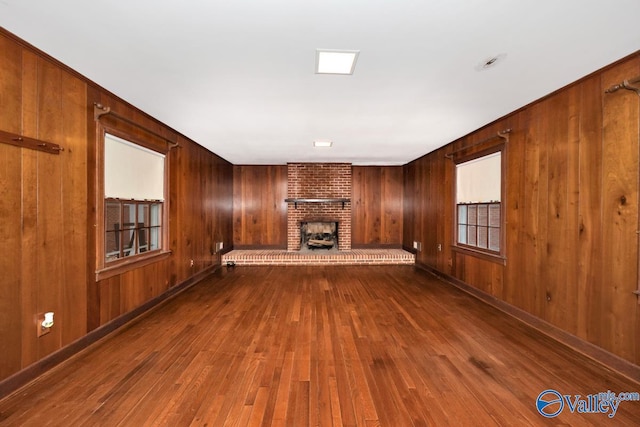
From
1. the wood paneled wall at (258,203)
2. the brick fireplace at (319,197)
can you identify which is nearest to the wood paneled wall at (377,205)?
the brick fireplace at (319,197)

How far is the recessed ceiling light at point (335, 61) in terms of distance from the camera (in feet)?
6.32

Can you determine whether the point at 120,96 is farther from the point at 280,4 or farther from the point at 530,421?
the point at 530,421

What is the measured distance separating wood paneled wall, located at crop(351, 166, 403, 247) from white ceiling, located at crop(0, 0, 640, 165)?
3.76 metres

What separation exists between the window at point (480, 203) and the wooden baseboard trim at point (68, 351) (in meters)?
4.30

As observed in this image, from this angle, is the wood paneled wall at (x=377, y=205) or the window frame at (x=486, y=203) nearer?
the window frame at (x=486, y=203)

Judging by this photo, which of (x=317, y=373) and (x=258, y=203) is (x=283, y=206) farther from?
(x=317, y=373)

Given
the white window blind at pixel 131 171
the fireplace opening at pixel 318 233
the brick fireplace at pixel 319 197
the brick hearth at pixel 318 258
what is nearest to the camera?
the white window blind at pixel 131 171

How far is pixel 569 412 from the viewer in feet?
5.54

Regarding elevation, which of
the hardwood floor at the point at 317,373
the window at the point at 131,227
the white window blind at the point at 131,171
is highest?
the white window blind at the point at 131,171

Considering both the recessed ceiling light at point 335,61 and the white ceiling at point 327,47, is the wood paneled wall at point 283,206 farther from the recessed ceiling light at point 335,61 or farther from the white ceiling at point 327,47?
the recessed ceiling light at point 335,61

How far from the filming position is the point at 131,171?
10.1 feet

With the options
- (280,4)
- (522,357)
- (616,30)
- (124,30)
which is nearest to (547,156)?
(616,30)

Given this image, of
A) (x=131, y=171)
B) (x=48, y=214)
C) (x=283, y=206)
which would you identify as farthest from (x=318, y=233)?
(x=48, y=214)

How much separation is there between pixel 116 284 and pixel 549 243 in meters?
4.29
